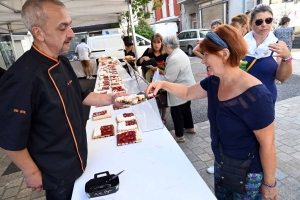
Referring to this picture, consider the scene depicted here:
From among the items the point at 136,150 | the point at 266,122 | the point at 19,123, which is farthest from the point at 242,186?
the point at 19,123

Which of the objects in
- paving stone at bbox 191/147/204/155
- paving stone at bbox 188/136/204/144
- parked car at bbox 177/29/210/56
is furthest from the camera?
parked car at bbox 177/29/210/56

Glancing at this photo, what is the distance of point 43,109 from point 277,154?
3.10m

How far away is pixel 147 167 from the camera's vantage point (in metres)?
1.58

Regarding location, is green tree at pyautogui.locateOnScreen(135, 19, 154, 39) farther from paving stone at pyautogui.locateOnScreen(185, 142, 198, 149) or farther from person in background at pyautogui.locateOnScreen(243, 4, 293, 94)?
person in background at pyautogui.locateOnScreen(243, 4, 293, 94)

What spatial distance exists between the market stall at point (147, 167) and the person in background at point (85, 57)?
26.5ft

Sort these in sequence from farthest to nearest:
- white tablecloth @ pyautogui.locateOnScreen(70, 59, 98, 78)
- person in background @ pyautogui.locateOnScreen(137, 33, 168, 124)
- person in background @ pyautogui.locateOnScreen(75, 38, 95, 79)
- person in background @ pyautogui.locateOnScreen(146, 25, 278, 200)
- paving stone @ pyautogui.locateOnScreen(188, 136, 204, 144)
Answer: white tablecloth @ pyautogui.locateOnScreen(70, 59, 98, 78), person in background @ pyautogui.locateOnScreen(75, 38, 95, 79), person in background @ pyautogui.locateOnScreen(137, 33, 168, 124), paving stone @ pyautogui.locateOnScreen(188, 136, 204, 144), person in background @ pyautogui.locateOnScreen(146, 25, 278, 200)

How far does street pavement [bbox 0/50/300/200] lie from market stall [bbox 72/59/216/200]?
1132mm

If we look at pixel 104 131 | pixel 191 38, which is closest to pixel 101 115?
pixel 104 131

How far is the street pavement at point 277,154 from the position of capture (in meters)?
2.48

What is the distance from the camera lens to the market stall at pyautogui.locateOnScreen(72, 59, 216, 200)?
4.37ft

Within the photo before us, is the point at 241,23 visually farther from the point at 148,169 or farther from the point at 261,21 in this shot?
the point at 148,169

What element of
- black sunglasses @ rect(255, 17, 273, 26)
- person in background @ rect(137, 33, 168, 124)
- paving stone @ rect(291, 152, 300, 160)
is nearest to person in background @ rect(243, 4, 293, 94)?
black sunglasses @ rect(255, 17, 273, 26)

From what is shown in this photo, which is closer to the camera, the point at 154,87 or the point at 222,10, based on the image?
the point at 154,87

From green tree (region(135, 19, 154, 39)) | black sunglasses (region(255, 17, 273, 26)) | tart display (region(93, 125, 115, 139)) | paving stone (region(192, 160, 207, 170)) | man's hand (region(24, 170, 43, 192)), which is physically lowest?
paving stone (region(192, 160, 207, 170))
